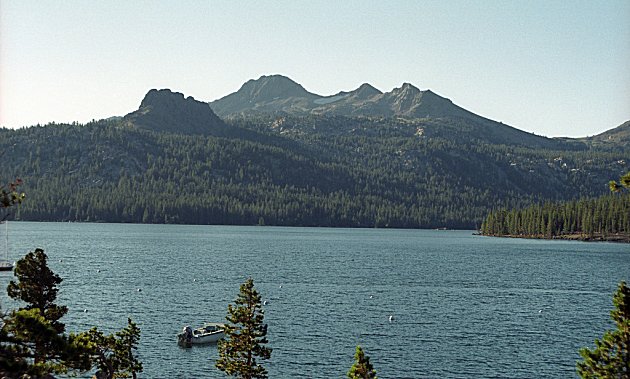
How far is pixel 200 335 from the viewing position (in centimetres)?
9019

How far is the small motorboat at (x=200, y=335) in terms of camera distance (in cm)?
8838


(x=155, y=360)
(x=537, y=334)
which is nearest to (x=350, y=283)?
(x=537, y=334)

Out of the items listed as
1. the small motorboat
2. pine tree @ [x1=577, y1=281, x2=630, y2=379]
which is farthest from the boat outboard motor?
pine tree @ [x1=577, y1=281, x2=630, y2=379]

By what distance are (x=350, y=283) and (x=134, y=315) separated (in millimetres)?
59998

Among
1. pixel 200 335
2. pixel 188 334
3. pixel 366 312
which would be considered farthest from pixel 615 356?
pixel 366 312

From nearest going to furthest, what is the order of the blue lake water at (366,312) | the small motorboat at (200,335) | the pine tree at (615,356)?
the pine tree at (615,356)
the blue lake water at (366,312)
the small motorboat at (200,335)

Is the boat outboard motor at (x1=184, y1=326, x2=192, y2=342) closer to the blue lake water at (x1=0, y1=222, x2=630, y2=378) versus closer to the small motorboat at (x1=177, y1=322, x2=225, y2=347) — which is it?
the small motorboat at (x1=177, y1=322, x2=225, y2=347)

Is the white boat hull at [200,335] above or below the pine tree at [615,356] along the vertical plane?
below

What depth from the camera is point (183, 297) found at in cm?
12688

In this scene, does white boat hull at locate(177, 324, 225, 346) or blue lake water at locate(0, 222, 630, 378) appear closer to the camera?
blue lake water at locate(0, 222, 630, 378)

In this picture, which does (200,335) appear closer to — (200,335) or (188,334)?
(200,335)

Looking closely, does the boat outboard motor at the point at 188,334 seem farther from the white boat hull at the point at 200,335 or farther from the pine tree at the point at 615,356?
the pine tree at the point at 615,356

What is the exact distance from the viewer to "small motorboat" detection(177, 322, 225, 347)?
88375 millimetres

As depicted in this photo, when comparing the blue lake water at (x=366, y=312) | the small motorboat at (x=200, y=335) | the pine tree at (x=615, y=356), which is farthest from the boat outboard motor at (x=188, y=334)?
the pine tree at (x=615, y=356)
